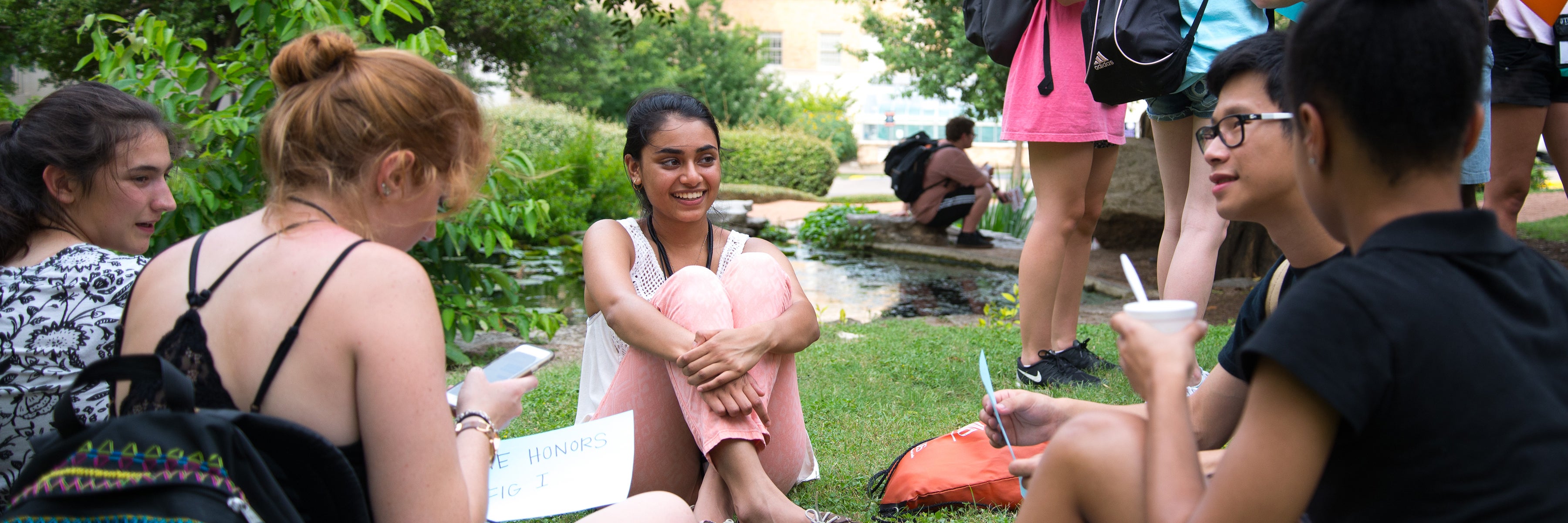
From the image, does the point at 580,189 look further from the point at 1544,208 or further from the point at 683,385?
the point at 1544,208

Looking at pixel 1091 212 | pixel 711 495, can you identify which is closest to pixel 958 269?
pixel 1091 212

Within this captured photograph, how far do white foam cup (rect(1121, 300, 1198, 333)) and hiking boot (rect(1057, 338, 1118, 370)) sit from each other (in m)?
2.28

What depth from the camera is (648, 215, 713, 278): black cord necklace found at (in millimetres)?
2947

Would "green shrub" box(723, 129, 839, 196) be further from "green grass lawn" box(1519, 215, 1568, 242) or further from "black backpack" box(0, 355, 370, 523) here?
"black backpack" box(0, 355, 370, 523)

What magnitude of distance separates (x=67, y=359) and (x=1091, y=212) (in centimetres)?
297

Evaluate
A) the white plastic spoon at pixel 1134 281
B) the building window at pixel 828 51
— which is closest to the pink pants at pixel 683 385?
the white plastic spoon at pixel 1134 281

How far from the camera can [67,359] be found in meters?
1.99

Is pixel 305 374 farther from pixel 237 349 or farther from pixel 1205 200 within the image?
pixel 1205 200

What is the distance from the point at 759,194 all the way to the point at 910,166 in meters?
6.38

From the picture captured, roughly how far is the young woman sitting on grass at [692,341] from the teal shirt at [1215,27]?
1336 mm

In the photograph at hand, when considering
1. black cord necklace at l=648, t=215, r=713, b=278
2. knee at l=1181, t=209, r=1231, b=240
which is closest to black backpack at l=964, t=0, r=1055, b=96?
knee at l=1181, t=209, r=1231, b=240

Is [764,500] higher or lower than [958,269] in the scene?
higher

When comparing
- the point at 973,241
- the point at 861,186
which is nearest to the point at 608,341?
the point at 973,241

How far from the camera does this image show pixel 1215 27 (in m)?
3.00
